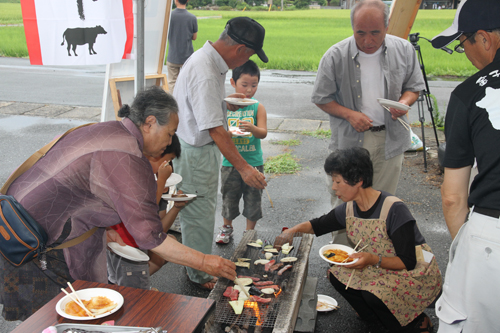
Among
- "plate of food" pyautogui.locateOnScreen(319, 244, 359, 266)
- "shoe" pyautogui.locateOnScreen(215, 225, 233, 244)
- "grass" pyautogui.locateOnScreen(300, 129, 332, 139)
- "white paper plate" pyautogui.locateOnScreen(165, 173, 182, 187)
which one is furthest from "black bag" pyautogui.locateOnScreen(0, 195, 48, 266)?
"grass" pyautogui.locateOnScreen(300, 129, 332, 139)

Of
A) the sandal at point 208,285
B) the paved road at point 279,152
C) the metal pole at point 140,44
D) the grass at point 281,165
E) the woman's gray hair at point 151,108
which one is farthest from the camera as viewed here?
the grass at point 281,165

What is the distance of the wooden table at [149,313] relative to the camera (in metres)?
1.85

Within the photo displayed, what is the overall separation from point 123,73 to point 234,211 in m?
1.94

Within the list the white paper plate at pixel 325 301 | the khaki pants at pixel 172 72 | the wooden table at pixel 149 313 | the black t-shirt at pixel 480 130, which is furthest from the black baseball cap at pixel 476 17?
the khaki pants at pixel 172 72

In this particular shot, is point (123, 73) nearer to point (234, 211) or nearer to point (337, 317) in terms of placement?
point (234, 211)

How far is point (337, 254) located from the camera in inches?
117

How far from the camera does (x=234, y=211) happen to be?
444cm

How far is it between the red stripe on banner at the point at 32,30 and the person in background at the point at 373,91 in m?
2.45

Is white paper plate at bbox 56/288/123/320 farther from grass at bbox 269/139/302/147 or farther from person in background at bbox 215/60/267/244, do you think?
grass at bbox 269/139/302/147

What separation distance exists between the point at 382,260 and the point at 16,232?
232 centimetres

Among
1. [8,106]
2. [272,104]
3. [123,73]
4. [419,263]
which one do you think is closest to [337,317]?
[419,263]

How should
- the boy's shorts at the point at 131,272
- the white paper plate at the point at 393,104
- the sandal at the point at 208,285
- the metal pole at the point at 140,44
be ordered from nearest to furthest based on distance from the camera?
the boy's shorts at the point at 131,272 < the white paper plate at the point at 393,104 < the metal pole at the point at 140,44 < the sandal at the point at 208,285

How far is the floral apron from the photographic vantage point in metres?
2.81

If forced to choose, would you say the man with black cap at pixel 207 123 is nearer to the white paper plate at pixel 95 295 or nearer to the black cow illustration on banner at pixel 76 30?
the black cow illustration on banner at pixel 76 30
